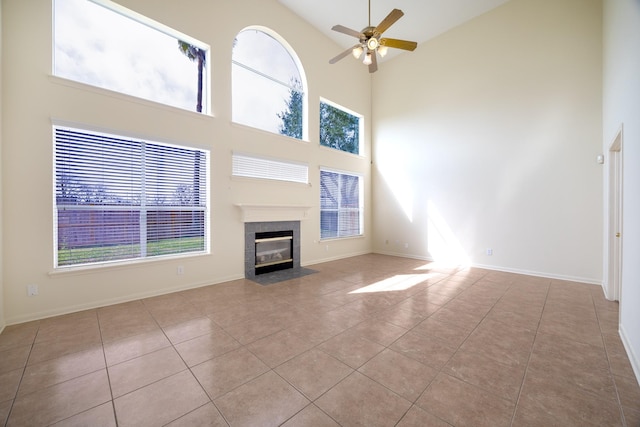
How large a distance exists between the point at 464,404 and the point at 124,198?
4211 millimetres

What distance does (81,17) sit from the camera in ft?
10.5

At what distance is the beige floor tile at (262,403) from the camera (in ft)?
4.99

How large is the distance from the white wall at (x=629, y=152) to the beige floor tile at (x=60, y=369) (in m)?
4.15

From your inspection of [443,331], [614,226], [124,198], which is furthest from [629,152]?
[124,198]

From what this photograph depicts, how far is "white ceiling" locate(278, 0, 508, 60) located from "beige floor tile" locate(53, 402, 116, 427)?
255 inches

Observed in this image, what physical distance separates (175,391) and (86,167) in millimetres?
2968

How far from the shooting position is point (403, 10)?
17.0 feet

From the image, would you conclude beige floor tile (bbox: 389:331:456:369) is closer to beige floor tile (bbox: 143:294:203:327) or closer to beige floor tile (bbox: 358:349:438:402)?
beige floor tile (bbox: 358:349:438:402)

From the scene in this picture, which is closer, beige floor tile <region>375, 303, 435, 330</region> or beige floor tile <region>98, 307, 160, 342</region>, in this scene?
beige floor tile <region>98, 307, 160, 342</region>

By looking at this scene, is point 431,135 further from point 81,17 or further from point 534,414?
point 81,17

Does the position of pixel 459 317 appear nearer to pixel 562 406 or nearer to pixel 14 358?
pixel 562 406

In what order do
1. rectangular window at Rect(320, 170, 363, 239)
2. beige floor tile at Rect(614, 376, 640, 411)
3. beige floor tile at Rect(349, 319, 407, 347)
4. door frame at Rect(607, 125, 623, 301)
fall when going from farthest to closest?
rectangular window at Rect(320, 170, 363, 239)
door frame at Rect(607, 125, 623, 301)
beige floor tile at Rect(349, 319, 407, 347)
beige floor tile at Rect(614, 376, 640, 411)

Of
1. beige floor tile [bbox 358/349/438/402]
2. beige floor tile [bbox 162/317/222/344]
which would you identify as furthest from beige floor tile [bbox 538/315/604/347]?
beige floor tile [bbox 162/317/222/344]

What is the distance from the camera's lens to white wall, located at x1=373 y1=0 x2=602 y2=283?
4.32 metres
